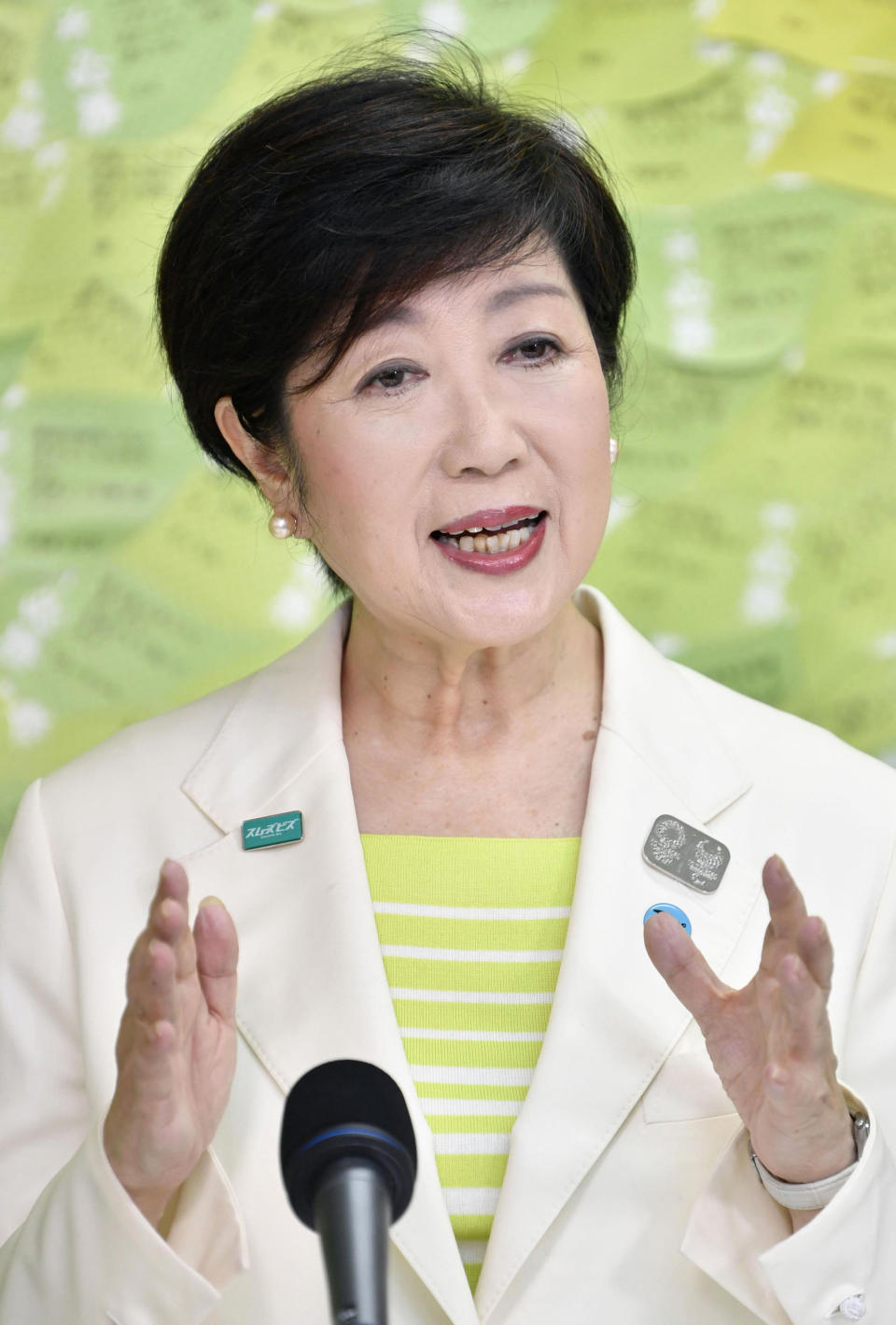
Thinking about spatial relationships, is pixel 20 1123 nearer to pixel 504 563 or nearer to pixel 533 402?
pixel 504 563

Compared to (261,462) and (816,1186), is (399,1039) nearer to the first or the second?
(816,1186)

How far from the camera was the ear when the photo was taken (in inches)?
84.6

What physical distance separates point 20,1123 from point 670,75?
207 centimetres

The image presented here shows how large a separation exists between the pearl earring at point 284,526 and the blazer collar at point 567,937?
206 mm

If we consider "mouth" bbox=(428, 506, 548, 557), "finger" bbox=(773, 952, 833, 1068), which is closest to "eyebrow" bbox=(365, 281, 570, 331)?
"mouth" bbox=(428, 506, 548, 557)

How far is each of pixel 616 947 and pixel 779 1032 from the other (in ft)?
1.23

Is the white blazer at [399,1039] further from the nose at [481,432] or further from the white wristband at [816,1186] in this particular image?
the nose at [481,432]

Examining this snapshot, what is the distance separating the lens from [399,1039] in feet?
6.10

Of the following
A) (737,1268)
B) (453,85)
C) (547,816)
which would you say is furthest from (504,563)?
(737,1268)

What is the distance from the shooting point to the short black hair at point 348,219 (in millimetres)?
1903

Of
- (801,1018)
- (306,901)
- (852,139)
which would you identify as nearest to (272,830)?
(306,901)

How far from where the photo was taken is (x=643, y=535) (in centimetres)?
292

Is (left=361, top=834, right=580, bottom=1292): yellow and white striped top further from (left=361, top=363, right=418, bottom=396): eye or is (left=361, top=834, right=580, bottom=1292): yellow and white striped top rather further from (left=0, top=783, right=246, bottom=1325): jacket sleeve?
(left=361, top=363, right=418, bottom=396): eye

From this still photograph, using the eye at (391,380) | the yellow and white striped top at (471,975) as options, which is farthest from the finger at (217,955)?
the eye at (391,380)
